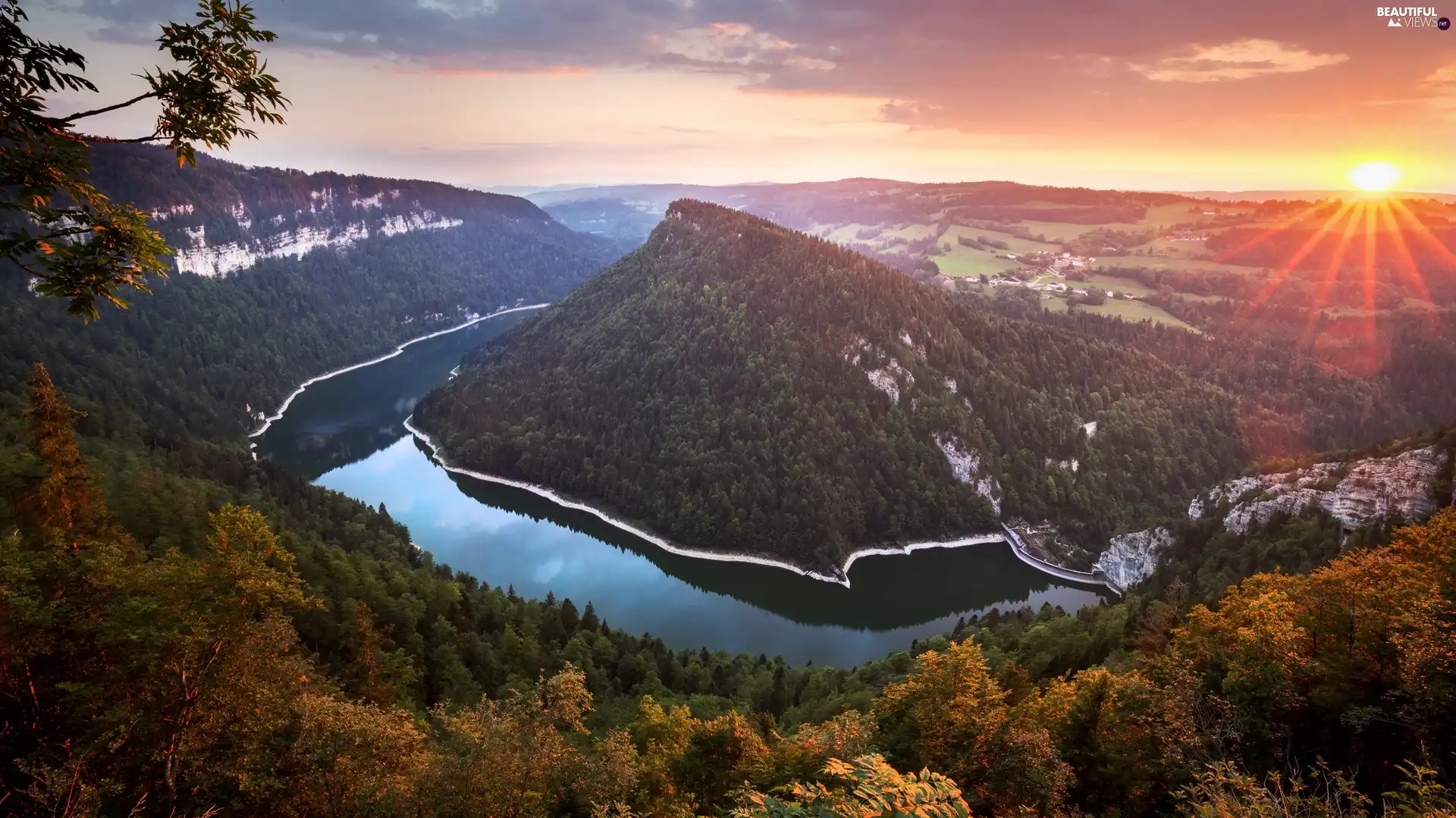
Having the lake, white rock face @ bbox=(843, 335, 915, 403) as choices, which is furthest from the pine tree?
white rock face @ bbox=(843, 335, 915, 403)

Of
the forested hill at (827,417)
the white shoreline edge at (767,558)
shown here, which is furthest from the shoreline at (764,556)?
the forested hill at (827,417)

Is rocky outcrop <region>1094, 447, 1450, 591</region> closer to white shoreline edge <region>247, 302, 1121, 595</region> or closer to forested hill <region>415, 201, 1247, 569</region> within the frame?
white shoreline edge <region>247, 302, 1121, 595</region>

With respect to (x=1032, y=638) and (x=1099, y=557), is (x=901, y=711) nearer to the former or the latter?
(x=1032, y=638)

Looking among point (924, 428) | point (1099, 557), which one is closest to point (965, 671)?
point (1099, 557)

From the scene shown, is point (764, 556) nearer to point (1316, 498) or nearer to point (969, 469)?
point (969, 469)

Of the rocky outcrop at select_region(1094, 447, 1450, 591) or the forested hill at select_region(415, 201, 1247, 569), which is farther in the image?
the forested hill at select_region(415, 201, 1247, 569)

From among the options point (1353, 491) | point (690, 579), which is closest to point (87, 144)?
point (1353, 491)
